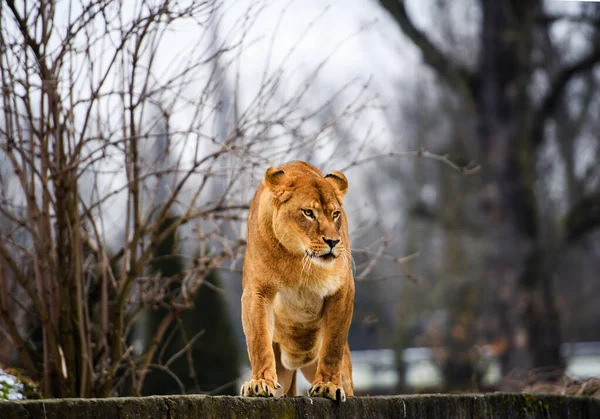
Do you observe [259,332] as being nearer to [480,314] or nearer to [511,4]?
[511,4]

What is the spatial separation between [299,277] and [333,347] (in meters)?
0.30

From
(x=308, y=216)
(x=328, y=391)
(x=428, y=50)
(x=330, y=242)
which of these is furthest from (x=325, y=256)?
(x=428, y=50)

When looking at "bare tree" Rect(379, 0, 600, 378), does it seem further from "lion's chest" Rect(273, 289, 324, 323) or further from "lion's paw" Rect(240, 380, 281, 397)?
"lion's paw" Rect(240, 380, 281, 397)

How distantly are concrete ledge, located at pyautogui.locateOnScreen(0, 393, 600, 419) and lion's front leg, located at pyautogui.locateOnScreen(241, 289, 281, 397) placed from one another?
10cm

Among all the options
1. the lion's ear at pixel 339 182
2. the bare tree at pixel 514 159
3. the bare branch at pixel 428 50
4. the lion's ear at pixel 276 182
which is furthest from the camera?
the bare branch at pixel 428 50

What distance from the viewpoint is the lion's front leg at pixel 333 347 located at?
325cm

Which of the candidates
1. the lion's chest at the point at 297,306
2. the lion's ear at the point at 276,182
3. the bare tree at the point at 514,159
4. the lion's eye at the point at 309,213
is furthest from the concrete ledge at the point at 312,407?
the bare tree at the point at 514,159

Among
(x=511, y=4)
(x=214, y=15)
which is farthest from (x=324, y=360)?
(x=511, y=4)

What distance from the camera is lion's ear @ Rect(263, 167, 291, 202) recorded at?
10.8 feet

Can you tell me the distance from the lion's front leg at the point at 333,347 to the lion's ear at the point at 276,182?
0.44 meters

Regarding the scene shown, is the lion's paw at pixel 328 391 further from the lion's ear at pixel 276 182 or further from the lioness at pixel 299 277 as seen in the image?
the lion's ear at pixel 276 182

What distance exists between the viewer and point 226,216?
4.93 metres

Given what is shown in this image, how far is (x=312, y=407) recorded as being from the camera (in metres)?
3.12

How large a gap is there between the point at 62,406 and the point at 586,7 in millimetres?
18063
